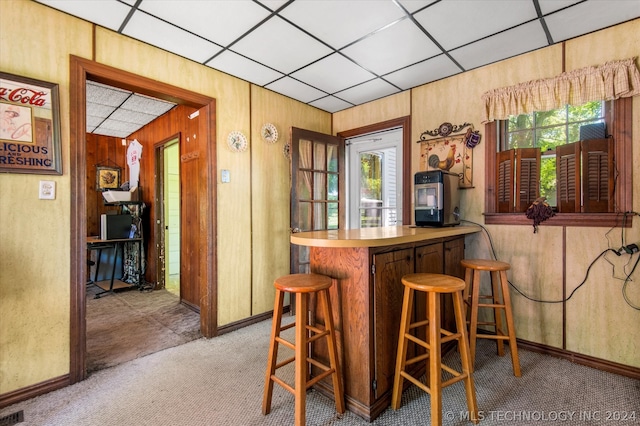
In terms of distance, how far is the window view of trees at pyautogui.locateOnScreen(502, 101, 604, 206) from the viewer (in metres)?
2.42

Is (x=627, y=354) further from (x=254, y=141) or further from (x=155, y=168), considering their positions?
(x=155, y=168)

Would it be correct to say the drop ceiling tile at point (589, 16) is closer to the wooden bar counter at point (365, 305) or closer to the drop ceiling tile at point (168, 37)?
the wooden bar counter at point (365, 305)

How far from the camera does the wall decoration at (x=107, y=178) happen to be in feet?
17.4

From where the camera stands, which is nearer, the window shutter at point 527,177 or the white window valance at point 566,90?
the white window valance at point 566,90

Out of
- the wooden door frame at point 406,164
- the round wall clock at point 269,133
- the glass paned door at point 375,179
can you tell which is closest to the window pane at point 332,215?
the glass paned door at point 375,179

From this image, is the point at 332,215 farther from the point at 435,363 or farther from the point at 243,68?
the point at 435,363

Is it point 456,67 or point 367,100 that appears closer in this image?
point 456,67

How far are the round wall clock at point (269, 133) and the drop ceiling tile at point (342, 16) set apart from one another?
50.6 inches

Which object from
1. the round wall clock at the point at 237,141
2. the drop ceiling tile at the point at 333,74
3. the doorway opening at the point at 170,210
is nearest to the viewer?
the drop ceiling tile at the point at 333,74

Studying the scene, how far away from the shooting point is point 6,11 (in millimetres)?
1906

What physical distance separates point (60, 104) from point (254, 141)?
1.66m

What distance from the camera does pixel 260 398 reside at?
196cm

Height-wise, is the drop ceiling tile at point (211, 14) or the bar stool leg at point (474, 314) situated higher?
the drop ceiling tile at point (211, 14)

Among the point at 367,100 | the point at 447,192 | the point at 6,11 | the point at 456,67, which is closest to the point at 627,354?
the point at 447,192
